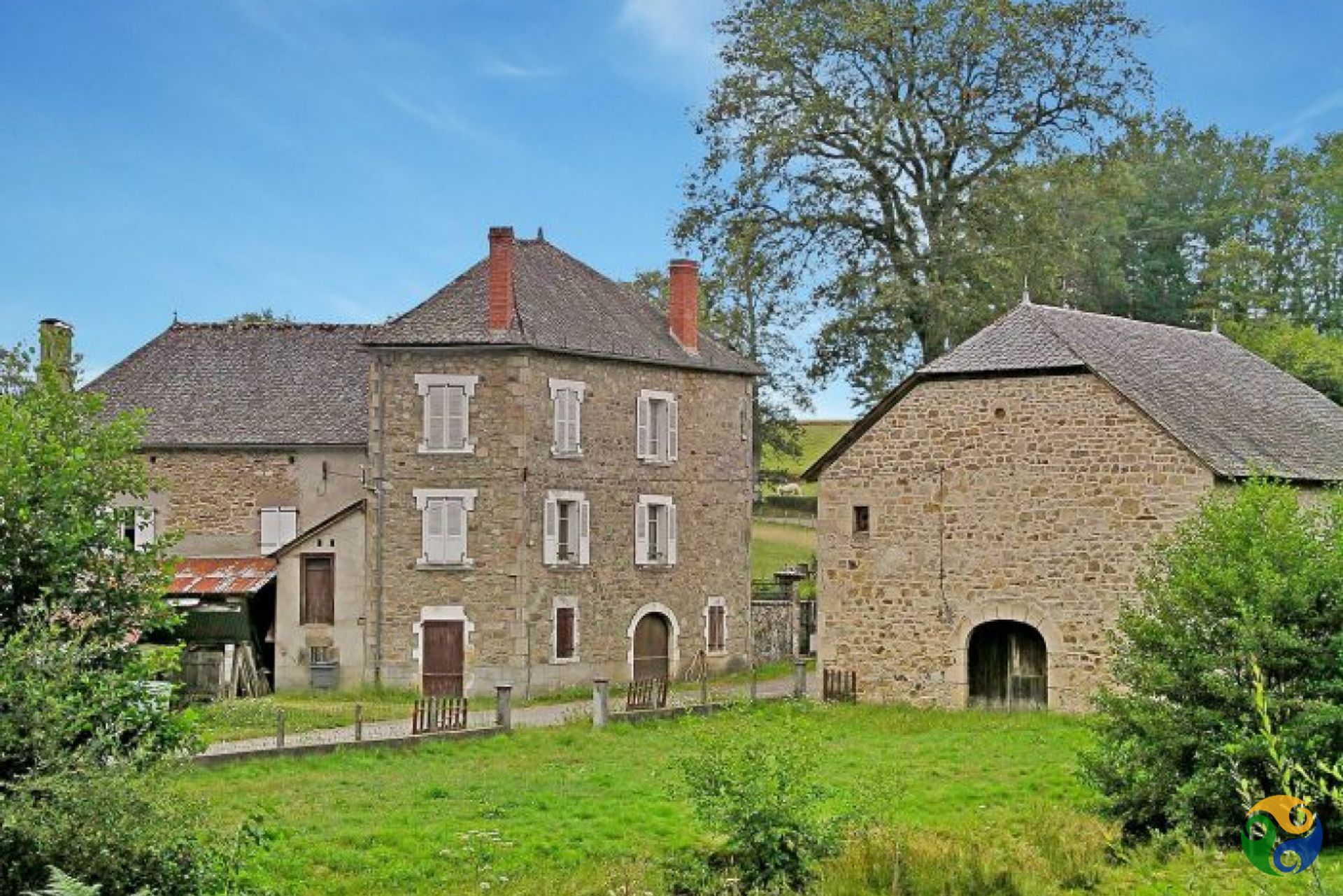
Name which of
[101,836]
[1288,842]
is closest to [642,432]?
[101,836]

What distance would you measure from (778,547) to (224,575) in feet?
72.7

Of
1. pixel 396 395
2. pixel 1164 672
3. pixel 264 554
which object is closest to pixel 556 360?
pixel 396 395

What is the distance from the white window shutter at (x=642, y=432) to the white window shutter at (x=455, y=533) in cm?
419

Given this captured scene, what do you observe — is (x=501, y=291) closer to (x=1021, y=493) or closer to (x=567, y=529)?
(x=567, y=529)

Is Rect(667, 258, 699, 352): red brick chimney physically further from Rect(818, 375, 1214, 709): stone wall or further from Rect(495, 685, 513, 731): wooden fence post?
Rect(495, 685, 513, 731): wooden fence post

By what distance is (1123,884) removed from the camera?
1509cm

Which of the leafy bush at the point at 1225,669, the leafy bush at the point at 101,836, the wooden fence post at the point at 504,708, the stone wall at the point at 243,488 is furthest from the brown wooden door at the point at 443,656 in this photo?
the leafy bush at the point at 101,836

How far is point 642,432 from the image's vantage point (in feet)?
115

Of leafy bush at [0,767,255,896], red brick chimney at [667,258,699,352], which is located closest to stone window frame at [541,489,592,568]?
red brick chimney at [667,258,699,352]

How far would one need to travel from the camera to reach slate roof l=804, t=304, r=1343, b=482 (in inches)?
1002

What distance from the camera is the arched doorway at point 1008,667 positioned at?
2627cm

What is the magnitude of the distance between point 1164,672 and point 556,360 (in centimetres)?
1850

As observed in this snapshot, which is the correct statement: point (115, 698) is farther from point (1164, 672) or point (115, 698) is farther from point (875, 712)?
point (875, 712)

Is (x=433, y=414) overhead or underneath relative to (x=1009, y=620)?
overhead
